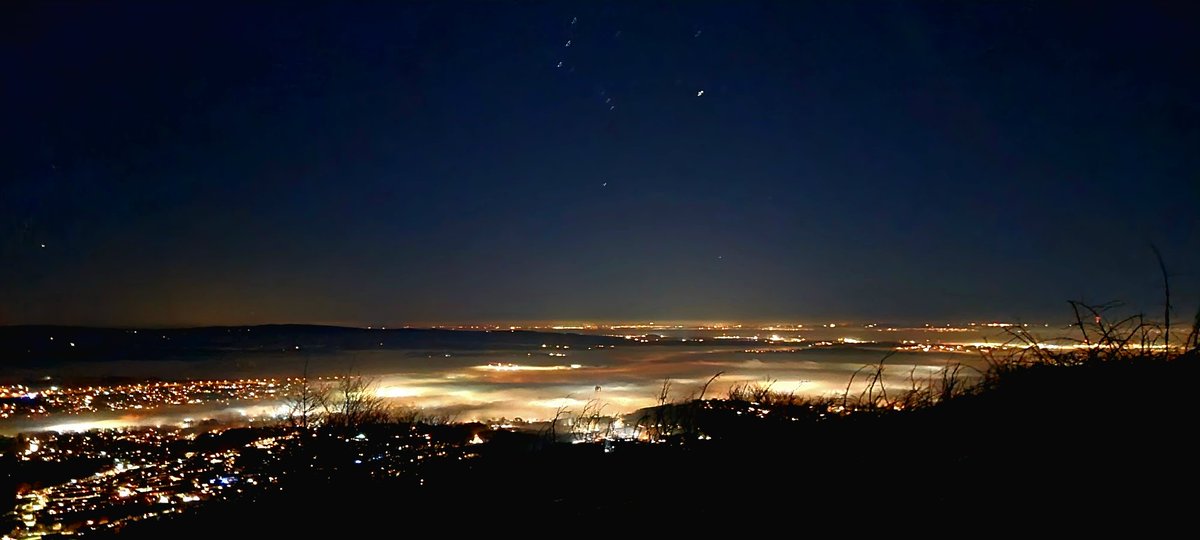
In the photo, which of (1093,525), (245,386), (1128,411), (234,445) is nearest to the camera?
(1093,525)

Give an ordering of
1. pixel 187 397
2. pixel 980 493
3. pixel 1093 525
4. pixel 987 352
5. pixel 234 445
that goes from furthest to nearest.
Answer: pixel 187 397
pixel 987 352
pixel 234 445
pixel 980 493
pixel 1093 525

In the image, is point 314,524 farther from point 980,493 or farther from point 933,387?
point 933,387

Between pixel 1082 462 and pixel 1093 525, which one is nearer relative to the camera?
pixel 1093 525

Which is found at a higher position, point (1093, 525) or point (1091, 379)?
point (1091, 379)

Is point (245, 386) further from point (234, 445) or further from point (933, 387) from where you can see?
point (933, 387)

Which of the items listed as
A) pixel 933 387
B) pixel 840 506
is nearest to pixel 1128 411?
pixel 840 506

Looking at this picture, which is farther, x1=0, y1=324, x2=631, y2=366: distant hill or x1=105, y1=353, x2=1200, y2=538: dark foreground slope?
x1=0, y1=324, x2=631, y2=366: distant hill

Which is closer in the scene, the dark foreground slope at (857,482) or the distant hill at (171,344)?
the dark foreground slope at (857,482)

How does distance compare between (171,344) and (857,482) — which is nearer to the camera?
(857,482)
